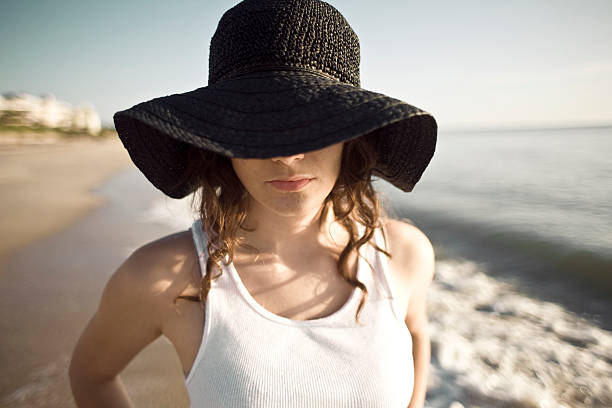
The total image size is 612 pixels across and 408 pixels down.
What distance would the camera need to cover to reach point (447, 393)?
2389 mm

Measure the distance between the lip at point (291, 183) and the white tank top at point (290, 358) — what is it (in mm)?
305

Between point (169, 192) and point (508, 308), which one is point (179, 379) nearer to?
point (169, 192)

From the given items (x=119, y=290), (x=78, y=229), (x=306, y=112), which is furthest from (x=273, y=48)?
(x=78, y=229)

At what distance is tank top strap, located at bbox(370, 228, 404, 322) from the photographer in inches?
44.7

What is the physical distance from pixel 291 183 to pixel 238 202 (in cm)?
31

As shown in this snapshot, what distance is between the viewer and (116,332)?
1.15 meters

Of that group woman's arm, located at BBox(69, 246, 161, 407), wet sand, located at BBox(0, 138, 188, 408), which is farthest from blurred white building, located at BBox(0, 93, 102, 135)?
woman's arm, located at BBox(69, 246, 161, 407)

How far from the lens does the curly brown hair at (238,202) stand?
1140mm

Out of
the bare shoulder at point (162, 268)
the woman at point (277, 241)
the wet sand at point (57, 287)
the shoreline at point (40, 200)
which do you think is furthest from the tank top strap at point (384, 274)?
the shoreline at point (40, 200)

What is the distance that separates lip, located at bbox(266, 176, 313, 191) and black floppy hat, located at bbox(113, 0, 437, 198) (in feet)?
0.94

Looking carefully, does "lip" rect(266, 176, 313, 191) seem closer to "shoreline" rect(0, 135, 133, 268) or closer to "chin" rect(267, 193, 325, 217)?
"chin" rect(267, 193, 325, 217)

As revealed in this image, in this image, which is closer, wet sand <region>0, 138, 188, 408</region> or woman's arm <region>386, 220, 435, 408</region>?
woman's arm <region>386, 220, 435, 408</region>

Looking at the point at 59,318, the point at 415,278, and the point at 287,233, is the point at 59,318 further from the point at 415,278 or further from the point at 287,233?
the point at 415,278

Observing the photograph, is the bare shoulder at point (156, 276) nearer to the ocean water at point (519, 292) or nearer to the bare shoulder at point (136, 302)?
the bare shoulder at point (136, 302)
